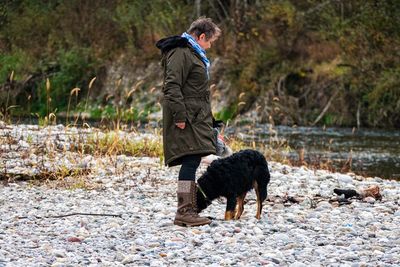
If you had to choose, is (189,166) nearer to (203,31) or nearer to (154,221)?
(154,221)

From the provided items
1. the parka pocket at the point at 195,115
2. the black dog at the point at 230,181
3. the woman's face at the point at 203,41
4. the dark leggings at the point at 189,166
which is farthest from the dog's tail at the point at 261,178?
the woman's face at the point at 203,41

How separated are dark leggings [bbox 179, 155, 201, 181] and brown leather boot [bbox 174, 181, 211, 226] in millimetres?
54

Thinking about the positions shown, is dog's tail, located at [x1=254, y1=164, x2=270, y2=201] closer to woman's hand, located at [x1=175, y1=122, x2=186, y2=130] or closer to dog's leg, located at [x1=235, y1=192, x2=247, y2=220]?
dog's leg, located at [x1=235, y1=192, x2=247, y2=220]

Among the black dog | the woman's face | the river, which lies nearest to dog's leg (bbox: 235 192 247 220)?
the black dog

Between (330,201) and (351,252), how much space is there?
101 inches

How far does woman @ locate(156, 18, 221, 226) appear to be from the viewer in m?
6.84

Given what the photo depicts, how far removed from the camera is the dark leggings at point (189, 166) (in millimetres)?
7023

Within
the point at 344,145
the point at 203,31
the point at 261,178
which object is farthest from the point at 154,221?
the point at 344,145

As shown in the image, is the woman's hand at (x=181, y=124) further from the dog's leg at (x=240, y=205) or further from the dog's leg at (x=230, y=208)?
the dog's leg at (x=240, y=205)

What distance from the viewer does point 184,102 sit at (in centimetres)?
692

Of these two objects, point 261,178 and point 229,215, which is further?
point 261,178

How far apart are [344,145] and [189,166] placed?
36.3 ft

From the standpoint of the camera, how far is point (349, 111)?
72.9ft

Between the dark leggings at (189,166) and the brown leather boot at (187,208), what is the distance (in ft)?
0.18
